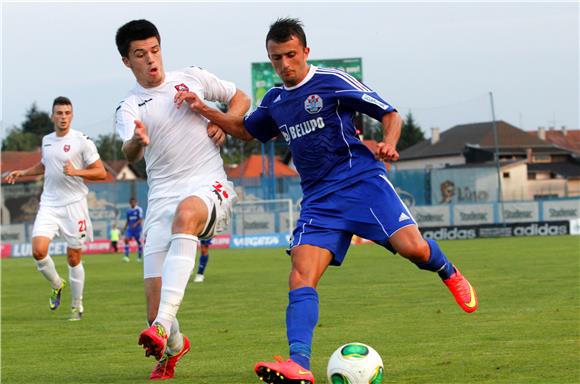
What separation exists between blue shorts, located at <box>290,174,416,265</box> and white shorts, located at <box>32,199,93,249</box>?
6.90 metres

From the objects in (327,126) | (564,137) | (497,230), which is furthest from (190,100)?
(564,137)

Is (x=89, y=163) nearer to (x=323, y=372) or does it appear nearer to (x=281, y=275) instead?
(x=323, y=372)

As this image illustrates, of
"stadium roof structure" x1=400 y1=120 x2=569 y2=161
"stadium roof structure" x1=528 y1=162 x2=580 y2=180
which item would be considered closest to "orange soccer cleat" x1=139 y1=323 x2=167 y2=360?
"stadium roof structure" x1=400 y1=120 x2=569 y2=161

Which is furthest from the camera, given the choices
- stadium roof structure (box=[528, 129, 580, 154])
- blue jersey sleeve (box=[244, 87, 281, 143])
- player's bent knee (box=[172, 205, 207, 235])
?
stadium roof structure (box=[528, 129, 580, 154])

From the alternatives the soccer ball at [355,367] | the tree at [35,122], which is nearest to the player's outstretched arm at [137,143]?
the soccer ball at [355,367]

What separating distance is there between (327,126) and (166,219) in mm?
1506

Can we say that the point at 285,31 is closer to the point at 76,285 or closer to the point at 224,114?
the point at 224,114

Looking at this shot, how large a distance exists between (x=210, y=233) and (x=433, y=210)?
126 ft

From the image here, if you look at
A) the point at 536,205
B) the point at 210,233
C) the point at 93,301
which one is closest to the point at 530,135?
the point at 536,205

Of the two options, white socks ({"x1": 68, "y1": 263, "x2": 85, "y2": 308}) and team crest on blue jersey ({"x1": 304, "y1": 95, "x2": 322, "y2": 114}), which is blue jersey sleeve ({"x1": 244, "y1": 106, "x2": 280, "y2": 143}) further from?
white socks ({"x1": 68, "y1": 263, "x2": 85, "y2": 308})

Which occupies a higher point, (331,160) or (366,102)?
(366,102)

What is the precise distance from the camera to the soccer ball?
646 centimetres

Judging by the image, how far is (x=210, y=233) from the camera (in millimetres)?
7980

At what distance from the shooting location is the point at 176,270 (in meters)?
7.52
